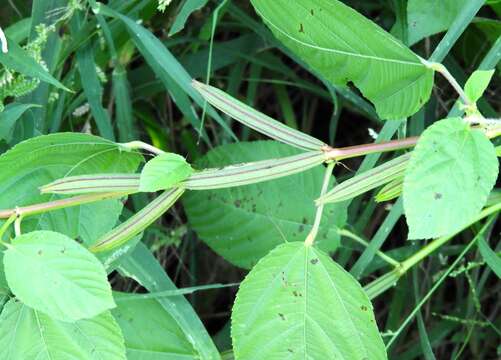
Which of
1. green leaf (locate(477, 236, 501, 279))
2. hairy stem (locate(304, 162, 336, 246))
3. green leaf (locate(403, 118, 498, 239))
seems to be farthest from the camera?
green leaf (locate(477, 236, 501, 279))

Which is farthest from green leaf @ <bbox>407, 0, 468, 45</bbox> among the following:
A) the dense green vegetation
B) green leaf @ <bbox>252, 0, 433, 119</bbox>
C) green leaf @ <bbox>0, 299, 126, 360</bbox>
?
green leaf @ <bbox>0, 299, 126, 360</bbox>

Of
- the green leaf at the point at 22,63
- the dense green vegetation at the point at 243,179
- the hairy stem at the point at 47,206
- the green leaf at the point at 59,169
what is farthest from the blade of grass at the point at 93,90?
the hairy stem at the point at 47,206

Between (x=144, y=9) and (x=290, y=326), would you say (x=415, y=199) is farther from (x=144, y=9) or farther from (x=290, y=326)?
(x=144, y=9)

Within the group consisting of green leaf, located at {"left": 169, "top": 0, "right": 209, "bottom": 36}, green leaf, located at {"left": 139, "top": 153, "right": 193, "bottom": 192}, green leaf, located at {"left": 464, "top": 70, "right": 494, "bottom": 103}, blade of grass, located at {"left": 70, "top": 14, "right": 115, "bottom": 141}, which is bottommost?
blade of grass, located at {"left": 70, "top": 14, "right": 115, "bottom": 141}

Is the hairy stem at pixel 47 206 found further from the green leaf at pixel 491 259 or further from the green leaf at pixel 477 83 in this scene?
the green leaf at pixel 491 259

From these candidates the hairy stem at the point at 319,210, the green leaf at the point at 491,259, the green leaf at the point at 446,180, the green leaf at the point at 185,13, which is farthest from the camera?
the green leaf at the point at 491,259

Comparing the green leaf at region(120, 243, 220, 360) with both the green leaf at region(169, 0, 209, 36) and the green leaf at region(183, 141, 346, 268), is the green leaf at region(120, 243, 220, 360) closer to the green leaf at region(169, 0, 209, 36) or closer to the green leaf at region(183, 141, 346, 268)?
the green leaf at region(183, 141, 346, 268)

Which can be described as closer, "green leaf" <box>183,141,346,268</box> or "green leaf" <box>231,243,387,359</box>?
"green leaf" <box>231,243,387,359</box>

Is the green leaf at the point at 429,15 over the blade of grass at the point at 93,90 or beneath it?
over
